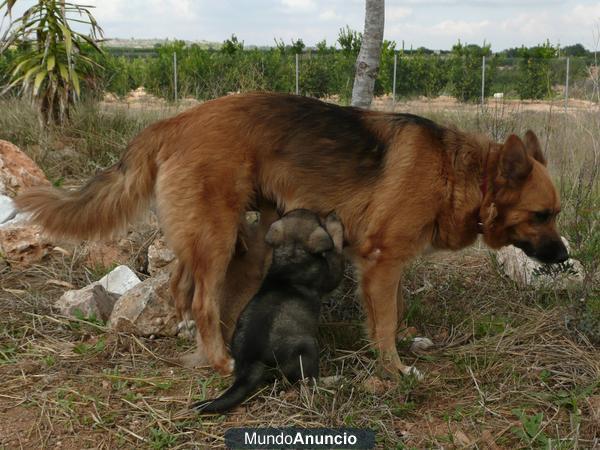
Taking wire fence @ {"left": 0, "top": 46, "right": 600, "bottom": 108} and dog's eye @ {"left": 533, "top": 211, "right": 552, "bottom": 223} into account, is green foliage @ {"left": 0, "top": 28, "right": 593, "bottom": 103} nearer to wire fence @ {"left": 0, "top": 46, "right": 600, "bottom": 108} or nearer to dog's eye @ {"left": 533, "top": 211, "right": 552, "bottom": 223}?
wire fence @ {"left": 0, "top": 46, "right": 600, "bottom": 108}

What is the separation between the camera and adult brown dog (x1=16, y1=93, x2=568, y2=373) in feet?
15.4

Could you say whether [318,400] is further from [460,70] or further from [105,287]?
[460,70]

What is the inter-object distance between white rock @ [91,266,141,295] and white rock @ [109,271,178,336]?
24.8 inches

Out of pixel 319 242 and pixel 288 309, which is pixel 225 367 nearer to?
pixel 288 309

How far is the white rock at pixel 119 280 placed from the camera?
6035 mm

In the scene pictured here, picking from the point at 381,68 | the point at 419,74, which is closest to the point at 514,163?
the point at 381,68

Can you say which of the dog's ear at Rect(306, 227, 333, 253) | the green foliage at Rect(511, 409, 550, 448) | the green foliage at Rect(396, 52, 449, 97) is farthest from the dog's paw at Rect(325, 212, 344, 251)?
the green foliage at Rect(396, 52, 449, 97)

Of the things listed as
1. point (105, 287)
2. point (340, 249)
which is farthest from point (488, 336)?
point (105, 287)

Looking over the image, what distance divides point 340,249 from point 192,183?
1.12 metres

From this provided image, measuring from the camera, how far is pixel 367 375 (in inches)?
180

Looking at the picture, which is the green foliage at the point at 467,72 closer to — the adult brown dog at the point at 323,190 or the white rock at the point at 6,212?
the white rock at the point at 6,212

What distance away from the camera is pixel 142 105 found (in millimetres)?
12609

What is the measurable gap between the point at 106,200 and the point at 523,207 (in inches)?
114

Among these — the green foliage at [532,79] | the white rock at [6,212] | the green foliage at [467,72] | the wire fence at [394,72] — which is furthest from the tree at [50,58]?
the green foliage at [532,79]
